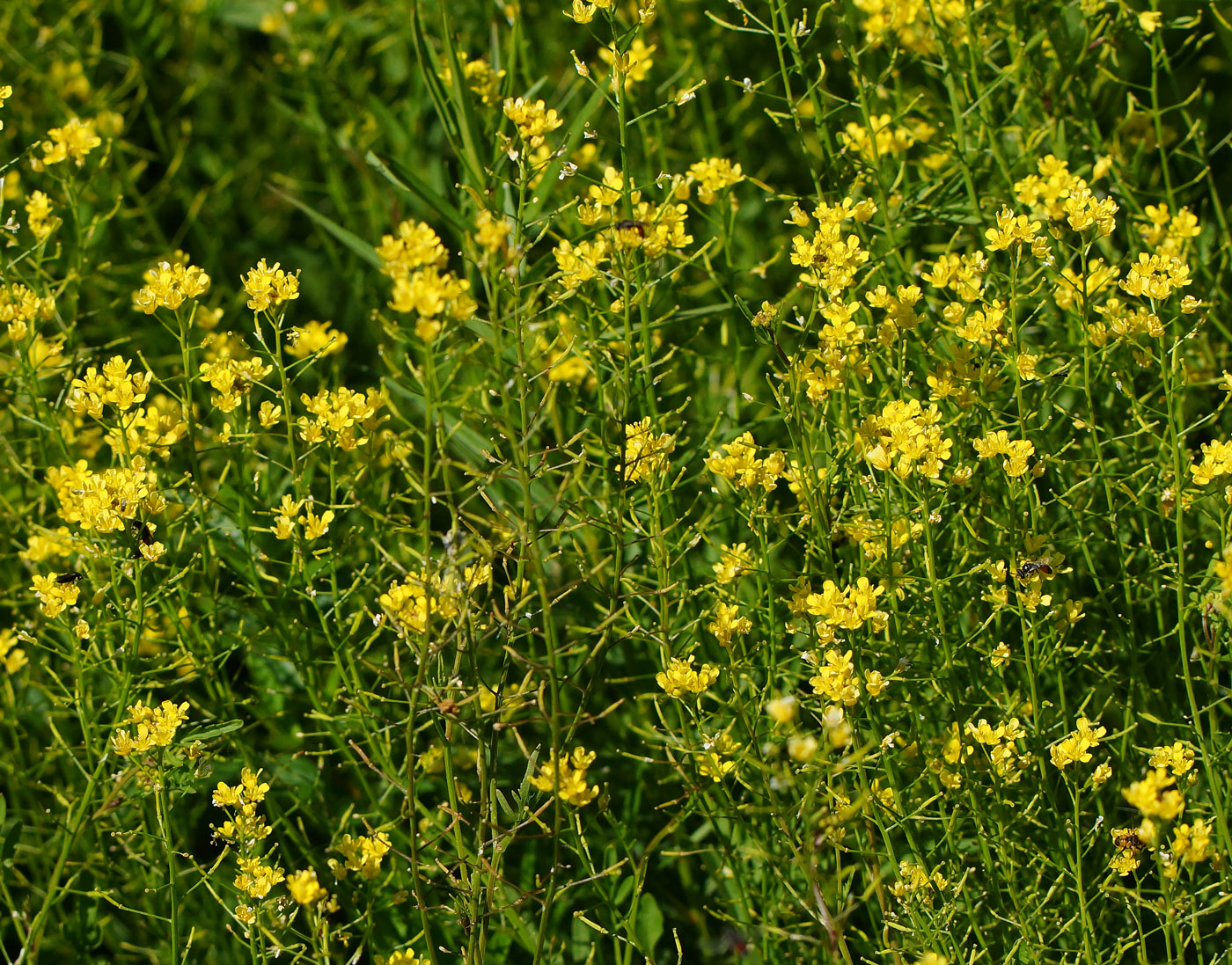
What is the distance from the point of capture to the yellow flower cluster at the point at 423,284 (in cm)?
116

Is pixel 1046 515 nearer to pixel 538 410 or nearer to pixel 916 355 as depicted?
pixel 916 355

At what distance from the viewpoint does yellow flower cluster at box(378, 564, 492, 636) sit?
132 centimetres

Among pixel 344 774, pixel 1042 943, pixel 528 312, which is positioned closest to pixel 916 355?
pixel 528 312

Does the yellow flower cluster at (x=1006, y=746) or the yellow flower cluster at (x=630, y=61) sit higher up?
the yellow flower cluster at (x=630, y=61)

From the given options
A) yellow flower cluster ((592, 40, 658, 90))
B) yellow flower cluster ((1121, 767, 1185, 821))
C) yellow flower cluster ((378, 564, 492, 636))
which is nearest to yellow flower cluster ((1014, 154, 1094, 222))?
yellow flower cluster ((592, 40, 658, 90))

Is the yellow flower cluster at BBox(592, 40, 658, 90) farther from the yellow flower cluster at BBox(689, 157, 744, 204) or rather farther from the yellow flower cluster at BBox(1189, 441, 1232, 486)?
the yellow flower cluster at BBox(1189, 441, 1232, 486)

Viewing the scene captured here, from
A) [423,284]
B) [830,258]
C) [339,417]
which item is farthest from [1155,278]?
[339,417]

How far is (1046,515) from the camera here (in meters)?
1.85

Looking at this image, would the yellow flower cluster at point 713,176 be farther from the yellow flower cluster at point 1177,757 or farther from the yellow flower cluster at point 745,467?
the yellow flower cluster at point 1177,757

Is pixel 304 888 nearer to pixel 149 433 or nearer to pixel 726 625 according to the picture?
pixel 726 625

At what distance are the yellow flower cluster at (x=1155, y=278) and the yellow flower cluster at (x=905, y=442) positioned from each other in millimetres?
306

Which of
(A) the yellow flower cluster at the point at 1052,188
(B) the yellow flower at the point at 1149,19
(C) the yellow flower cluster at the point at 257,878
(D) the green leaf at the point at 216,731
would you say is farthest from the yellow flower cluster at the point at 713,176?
(C) the yellow flower cluster at the point at 257,878

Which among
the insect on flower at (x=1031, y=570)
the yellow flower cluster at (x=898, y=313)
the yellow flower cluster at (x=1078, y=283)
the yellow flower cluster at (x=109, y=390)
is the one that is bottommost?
the insect on flower at (x=1031, y=570)

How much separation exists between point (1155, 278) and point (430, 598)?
3.27 feet
